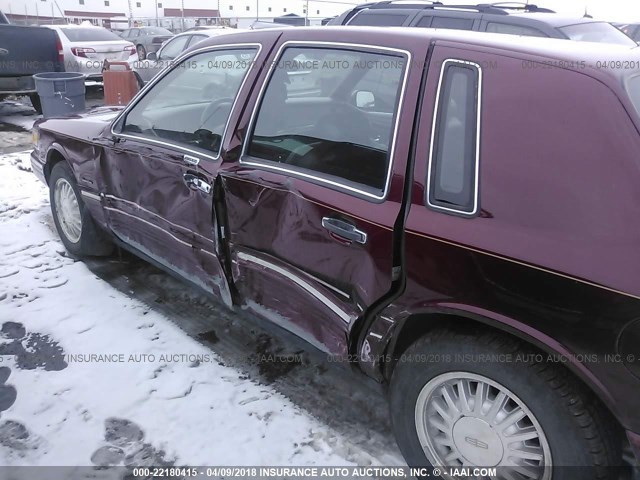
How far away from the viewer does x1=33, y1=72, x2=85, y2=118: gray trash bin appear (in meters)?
7.54

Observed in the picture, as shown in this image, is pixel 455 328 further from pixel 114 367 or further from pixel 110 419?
pixel 114 367

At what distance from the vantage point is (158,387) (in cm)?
281

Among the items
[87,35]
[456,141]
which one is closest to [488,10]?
[456,141]

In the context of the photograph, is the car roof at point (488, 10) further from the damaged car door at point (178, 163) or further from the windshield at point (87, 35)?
the windshield at point (87, 35)

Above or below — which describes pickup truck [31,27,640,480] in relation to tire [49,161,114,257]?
above

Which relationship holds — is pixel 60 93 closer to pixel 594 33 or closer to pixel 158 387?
pixel 158 387

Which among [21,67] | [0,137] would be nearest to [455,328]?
[0,137]

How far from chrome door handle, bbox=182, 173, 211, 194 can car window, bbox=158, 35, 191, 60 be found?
29.8ft

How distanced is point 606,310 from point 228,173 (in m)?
1.74

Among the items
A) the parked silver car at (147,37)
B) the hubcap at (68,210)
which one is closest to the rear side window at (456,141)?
the hubcap at (68,210)

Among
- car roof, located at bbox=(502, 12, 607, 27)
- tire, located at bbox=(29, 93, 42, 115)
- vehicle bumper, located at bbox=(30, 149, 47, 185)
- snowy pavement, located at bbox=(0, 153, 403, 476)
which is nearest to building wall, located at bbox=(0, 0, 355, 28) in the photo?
tire, located at bbox=(29, 93, 42, 115)

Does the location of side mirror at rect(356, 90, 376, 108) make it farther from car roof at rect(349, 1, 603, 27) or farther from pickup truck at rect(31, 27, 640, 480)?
car roof at rect(349, 1, 603, 27)

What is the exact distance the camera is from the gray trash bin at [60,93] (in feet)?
24.7

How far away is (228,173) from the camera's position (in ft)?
8.57
